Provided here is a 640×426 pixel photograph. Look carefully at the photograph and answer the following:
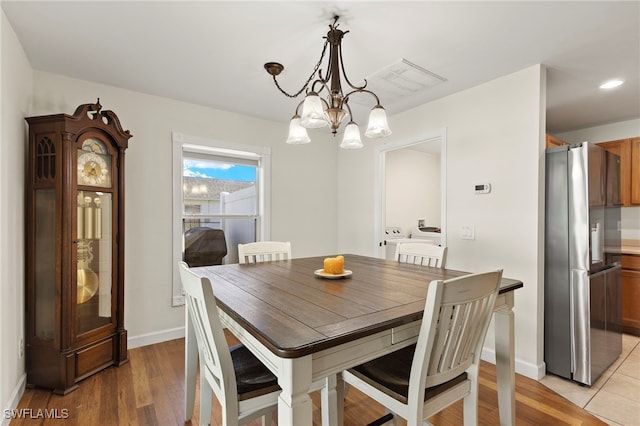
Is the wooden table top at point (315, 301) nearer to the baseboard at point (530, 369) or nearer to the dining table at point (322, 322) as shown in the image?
the dining table at point (322, 322)

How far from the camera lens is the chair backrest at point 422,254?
7.19ft

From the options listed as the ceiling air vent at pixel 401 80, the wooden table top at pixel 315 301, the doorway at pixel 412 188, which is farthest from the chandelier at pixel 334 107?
the doorway at pixel 412 188

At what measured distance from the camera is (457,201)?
288cm

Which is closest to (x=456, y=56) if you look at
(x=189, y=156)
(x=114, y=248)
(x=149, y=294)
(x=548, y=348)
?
(x=548, y=348)

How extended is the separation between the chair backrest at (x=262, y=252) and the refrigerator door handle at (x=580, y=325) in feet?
7.20

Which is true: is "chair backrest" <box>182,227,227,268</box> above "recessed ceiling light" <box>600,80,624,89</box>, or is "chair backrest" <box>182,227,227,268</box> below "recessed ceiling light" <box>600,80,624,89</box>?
below

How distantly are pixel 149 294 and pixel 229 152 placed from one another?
66.0 inches

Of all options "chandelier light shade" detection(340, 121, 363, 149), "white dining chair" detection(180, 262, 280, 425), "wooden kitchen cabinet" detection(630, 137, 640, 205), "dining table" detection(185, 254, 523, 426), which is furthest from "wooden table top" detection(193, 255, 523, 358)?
"wooden kitchen cabinet" detection(630, 137, 640, 205)

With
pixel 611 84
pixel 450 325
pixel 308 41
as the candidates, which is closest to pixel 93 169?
pixel 308 41

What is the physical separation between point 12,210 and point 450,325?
2.56m

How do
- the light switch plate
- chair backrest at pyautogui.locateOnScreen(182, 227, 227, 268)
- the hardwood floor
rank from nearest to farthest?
1. the hardwood floor
2. the light switch plate
3. chair backrest at pyautogui.locateOnScreen(182, 227, 227, 268)

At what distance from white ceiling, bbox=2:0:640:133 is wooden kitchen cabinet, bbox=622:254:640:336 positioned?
68.6 inches

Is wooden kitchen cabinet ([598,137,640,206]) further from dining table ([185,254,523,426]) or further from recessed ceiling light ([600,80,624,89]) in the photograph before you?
dining table ([185,254,523,426])

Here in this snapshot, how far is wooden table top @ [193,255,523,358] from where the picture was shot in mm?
1012
